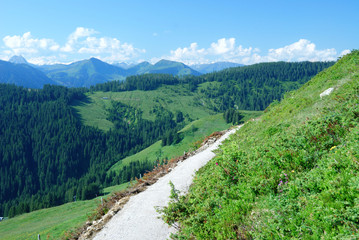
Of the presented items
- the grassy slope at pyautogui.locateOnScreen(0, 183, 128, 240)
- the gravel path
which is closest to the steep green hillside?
the gravel path

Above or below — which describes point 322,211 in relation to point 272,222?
above

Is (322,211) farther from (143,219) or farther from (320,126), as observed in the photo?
(143,219)

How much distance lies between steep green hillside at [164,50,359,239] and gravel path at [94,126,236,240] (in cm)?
149

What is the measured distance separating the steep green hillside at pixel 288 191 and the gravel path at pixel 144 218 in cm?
149

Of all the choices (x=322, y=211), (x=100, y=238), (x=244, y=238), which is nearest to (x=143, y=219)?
(x=100, y=238)

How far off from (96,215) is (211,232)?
30.5 ft

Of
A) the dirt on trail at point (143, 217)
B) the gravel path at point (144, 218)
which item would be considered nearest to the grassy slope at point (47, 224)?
the dirt on trail at point (143, 217)

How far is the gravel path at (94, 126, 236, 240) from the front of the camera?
9806 millimetres

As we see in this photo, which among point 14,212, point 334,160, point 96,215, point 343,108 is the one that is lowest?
point 14,212

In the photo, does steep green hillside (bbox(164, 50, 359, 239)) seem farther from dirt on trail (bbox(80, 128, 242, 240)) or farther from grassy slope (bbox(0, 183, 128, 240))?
grassy slope (bbox(0, 183, 128, 240))

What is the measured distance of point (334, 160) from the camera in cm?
629

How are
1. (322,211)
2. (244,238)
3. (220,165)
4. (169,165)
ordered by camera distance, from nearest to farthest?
(322,211) → (244,238) → (220,165) → (169,165)

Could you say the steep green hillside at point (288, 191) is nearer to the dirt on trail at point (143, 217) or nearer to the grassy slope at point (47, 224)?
the dirt on trail at point (143, 217)

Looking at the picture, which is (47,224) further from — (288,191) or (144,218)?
(288,191)
